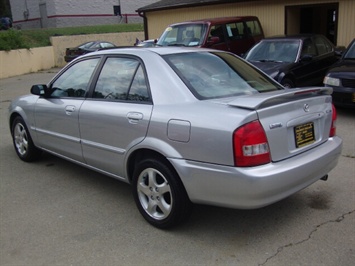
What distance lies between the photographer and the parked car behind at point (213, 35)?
11781mm

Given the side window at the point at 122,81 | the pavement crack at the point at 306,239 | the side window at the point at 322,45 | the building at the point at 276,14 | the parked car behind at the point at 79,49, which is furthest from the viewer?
the parked car behind at the point at 79,49

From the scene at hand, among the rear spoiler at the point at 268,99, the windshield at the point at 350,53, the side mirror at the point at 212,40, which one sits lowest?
the windshield at the point at 350,53

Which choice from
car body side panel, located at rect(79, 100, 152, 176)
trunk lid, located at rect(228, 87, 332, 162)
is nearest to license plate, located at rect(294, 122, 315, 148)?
trunk lid, located at rect(228, 87, 332, 162)

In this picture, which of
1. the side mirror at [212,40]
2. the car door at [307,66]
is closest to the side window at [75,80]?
the car door at [307,66]

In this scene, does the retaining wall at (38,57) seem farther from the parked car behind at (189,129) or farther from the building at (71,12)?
the parked car behind at (189,129)

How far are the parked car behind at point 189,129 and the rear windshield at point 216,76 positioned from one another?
0.01 meters

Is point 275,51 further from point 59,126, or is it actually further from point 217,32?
point 59,126

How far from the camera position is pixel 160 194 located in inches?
141

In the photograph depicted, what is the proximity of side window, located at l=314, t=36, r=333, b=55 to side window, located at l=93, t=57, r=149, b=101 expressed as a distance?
24.4ft

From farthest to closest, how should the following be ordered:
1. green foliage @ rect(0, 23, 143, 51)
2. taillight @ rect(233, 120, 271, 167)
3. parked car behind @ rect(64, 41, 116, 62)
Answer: parked car behind @ rect(64, 41, 116, 62) < green foliage @ rect(0, 23, 143, 51) < taillight @ rect(233, 120, 271, 167)

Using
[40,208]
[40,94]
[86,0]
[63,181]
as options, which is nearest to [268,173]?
[40,208]

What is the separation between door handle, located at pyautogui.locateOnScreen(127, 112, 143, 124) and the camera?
3662 mm

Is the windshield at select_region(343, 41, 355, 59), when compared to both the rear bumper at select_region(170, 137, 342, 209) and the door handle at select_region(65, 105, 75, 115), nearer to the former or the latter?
the rear bumper at select_region(170, 137, 342, 209)

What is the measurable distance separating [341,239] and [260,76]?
1.87 metres
